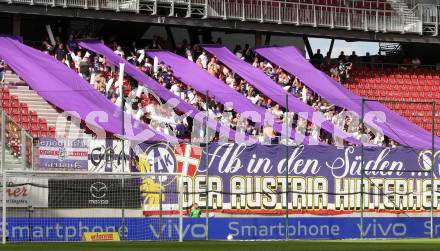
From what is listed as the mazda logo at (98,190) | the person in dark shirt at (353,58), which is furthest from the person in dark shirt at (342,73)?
the mazda logo at (98,190)

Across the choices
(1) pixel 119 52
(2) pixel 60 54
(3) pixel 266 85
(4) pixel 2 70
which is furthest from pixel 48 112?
(3) pixel 266 85

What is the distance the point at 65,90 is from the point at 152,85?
17.2 ft

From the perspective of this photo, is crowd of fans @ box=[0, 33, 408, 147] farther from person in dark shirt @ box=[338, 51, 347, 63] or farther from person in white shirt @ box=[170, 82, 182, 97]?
person in dark shirt @ box=[338, 51, 347, 63]

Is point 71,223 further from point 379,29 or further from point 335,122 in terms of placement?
point 379,29

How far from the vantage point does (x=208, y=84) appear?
43.5 m

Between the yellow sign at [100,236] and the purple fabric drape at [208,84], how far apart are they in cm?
886

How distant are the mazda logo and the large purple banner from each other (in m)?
1.18

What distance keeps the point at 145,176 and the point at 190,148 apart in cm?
190

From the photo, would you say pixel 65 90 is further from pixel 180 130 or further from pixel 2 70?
pixel 180 130

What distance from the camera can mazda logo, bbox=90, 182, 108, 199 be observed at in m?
31.4

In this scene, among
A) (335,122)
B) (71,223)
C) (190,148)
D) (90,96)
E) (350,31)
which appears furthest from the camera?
(350,31)

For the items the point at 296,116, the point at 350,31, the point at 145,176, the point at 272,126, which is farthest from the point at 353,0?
the point at 145,176

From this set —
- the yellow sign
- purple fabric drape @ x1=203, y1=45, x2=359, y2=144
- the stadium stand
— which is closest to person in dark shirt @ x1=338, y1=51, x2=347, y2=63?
the stadium stand

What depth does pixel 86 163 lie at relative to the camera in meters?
31.5
